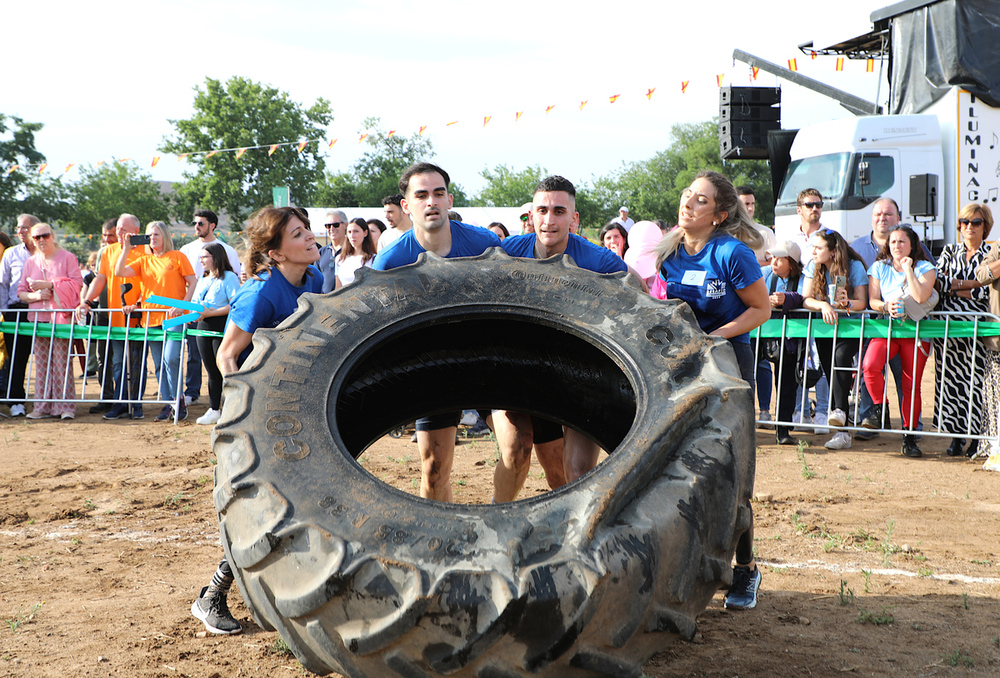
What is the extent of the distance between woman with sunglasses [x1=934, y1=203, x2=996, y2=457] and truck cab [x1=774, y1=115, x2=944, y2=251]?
6016 millimetres

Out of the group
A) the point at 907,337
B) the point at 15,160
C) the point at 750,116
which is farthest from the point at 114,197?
the point at 907,337

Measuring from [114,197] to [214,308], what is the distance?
5244 centimetres

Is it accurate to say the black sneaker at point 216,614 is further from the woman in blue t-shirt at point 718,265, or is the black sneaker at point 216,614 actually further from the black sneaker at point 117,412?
the black sneaker at point 117,412

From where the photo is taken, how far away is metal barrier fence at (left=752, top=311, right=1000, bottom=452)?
7.12 meters

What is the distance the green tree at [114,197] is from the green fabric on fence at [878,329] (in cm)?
5223

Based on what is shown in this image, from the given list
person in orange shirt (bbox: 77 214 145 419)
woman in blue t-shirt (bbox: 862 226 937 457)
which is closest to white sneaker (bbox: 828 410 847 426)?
woman in blue t-shirt (bbox: 862 226 937 457)

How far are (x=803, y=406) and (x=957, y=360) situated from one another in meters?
1.35

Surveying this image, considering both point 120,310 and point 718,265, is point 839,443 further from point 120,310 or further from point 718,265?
point 120,310

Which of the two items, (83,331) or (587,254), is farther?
(83,331)

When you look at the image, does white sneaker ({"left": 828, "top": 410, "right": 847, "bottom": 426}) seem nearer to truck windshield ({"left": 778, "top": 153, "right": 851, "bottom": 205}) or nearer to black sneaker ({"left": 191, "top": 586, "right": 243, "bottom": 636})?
black sneaker ({"left": 191, "top": 586, "right": 243, "bottom": 636})

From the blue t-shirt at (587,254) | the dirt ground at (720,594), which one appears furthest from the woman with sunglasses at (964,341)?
the blue t-shirt at (587,254)

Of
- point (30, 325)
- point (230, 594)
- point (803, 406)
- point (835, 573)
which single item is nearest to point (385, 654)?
point (230, 594)

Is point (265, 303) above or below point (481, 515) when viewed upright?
above

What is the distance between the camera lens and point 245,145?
5341 centimetres
